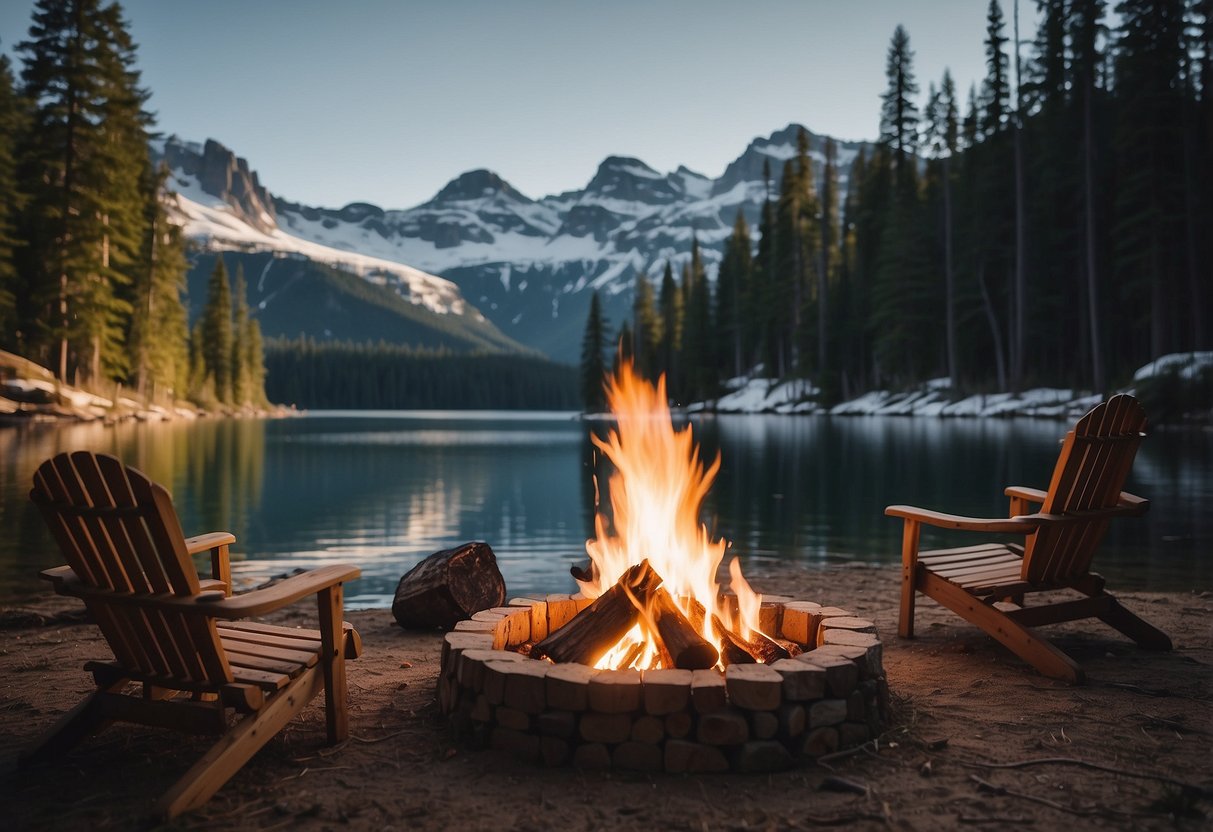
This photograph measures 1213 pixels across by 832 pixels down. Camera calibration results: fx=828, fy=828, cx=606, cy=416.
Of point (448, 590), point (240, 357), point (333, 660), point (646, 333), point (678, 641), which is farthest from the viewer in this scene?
point (646, 333)

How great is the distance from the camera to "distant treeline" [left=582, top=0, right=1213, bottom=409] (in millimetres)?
34938

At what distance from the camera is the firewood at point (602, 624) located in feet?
13.4

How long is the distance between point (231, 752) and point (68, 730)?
3.08ft

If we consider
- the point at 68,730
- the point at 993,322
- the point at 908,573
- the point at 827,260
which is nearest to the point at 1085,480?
the point at 908,573

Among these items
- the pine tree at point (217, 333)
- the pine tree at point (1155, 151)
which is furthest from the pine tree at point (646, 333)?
the pine tree at point (1155, 151)

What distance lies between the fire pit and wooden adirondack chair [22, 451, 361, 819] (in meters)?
0.83

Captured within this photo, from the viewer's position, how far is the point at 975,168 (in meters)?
48.2

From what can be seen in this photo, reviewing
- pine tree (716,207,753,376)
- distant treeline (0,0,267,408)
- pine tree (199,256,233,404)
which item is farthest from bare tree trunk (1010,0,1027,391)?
pine tree (199,256,233,404)

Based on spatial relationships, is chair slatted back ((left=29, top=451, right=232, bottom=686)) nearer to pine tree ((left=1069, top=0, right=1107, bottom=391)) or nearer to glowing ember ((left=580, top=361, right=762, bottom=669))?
glowing ember ((left=580, top=361, right=762, bottom=669))

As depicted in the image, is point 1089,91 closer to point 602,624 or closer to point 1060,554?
point 1060,554

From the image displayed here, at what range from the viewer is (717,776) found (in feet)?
11.3

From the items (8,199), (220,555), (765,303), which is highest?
(8,199)

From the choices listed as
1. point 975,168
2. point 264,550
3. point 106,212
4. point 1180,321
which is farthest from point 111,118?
point 1180,321

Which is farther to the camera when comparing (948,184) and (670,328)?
(670,328)
